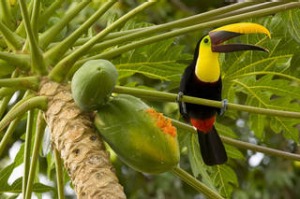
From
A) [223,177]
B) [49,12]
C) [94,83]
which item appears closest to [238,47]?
[223,177]

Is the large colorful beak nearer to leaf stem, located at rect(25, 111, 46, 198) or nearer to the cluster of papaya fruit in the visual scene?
the cluster of papaya fruit

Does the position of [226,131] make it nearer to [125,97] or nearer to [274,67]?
[274,67]

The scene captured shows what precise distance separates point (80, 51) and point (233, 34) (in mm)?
717

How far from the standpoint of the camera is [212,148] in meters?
2.63

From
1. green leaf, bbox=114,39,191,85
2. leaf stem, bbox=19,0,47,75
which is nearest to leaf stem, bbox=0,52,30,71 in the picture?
leaf stem, bbox=19,0,47,75

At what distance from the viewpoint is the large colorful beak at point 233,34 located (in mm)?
2531

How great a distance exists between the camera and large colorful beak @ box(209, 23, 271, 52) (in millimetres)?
2531

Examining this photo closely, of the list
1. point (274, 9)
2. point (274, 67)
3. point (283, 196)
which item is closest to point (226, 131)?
point (274, 67)

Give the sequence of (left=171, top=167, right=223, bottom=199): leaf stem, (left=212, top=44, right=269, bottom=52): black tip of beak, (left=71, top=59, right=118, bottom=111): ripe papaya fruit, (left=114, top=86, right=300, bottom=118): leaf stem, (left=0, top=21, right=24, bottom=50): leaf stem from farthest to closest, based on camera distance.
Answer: (left=212, top=44, right=269, bottom=52): black tip of beak < (left=0, top=21, right=24, bottom=50): leaf stem < (left=171, top=167, right=223, bottom=199): leaf stem < (left=114, top=86, right=300, bottom=118): leaf stem < (left=71, top=59, right=118, bottom=111): ripe papaya fruit

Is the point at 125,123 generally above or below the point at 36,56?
below

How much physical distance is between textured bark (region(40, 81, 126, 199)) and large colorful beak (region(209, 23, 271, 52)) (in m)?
0.73

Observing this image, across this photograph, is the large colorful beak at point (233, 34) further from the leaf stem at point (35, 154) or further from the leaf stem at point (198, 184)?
the leaf stem at point (35, 154)

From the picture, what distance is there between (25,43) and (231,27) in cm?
78

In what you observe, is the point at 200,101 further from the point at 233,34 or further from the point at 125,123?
the point at 233,34
